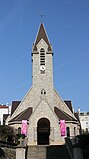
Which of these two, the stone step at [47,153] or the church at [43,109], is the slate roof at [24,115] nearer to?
the church at [43,109]

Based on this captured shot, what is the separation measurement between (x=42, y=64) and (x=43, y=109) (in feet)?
34.7

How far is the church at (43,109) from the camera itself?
157 feet

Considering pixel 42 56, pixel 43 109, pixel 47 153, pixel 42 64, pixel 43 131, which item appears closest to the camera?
pixel 47 153

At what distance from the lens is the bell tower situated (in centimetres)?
5450

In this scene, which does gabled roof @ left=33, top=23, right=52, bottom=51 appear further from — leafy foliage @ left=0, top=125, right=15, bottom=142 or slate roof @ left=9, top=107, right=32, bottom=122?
leafy foliage @ left=0, top=125, right=15, bottom=142

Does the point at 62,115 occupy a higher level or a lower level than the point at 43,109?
lower

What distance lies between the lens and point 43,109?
48469 millimetres

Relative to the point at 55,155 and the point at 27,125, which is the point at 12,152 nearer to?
the point at 55,155

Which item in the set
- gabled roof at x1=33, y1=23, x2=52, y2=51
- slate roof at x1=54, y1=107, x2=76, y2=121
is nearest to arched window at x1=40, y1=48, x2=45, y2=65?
gabled roof at x1=33, y1=23, x2=52, y2=51

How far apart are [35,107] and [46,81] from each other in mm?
5504

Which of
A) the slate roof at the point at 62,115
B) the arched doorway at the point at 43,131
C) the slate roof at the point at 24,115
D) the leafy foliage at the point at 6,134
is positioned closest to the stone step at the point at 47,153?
the leafy foliage at the point at 6,134

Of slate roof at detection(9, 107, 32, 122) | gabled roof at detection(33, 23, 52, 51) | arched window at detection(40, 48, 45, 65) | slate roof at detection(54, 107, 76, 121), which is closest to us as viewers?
slate roof at detection(9, 107, 32, 122)

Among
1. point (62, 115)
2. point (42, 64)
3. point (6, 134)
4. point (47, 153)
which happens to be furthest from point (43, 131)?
point (47, 153)

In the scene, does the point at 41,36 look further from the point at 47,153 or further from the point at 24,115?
the point at 47,153
